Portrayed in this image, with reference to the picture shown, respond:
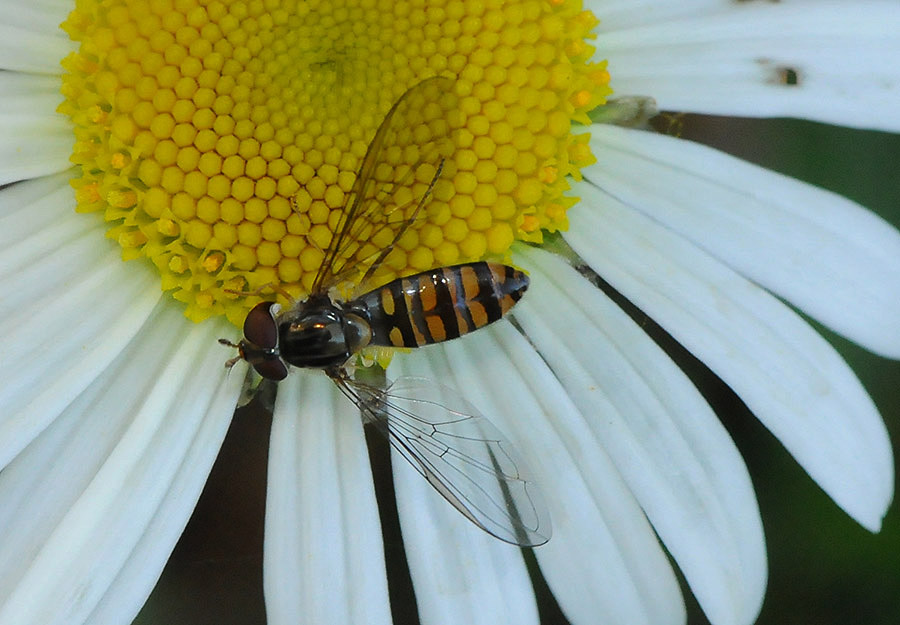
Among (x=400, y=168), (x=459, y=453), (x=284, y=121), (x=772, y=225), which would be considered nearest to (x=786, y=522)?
(x=772, y=225)

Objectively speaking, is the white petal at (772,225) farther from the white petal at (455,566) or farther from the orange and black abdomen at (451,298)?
the white petal at (455,566)

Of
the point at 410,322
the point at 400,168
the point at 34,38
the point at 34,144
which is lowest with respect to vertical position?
the point at 410,322

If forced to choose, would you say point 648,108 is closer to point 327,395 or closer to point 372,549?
point 327,395

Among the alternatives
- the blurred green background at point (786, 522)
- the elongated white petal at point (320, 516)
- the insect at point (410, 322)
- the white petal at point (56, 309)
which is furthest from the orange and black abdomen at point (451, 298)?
the blurred green background at point (786, 522)

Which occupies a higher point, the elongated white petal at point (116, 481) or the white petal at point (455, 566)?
the elongated white petal at point (116, 481)

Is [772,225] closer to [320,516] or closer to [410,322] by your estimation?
[410,322]
